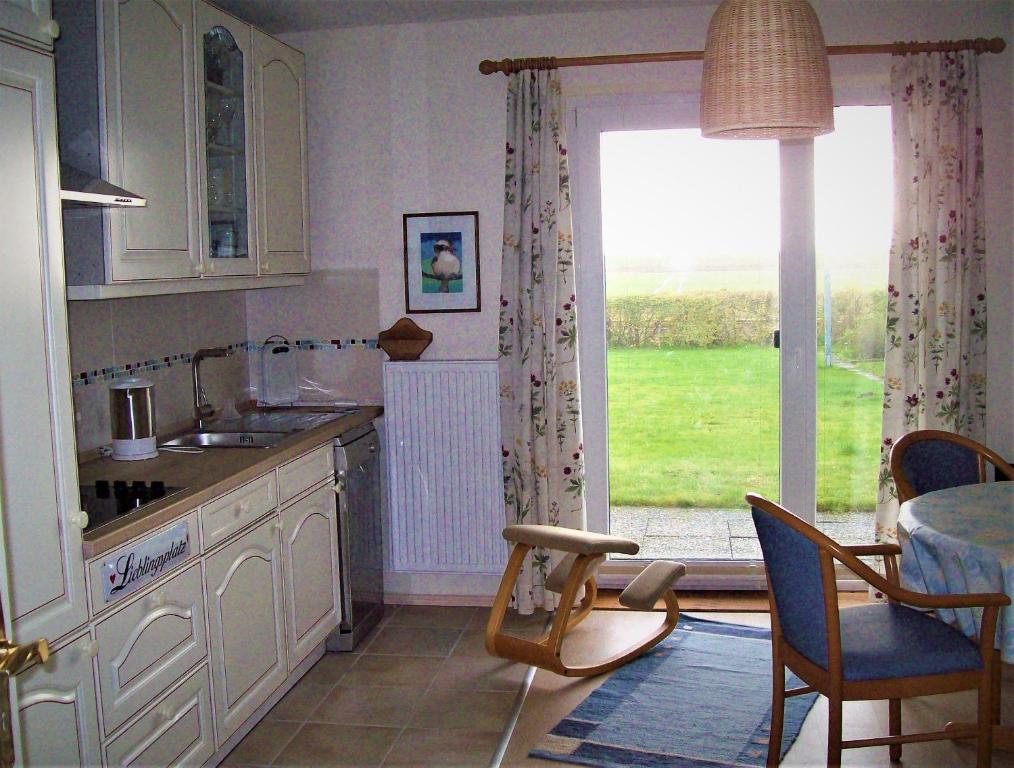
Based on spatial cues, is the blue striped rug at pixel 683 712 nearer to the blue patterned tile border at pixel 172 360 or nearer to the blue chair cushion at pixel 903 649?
the blue chair cushion at pixel 903 649

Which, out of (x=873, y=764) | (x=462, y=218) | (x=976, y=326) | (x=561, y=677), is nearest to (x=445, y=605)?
(x=561, y=677)

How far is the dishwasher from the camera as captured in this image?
12.7ft

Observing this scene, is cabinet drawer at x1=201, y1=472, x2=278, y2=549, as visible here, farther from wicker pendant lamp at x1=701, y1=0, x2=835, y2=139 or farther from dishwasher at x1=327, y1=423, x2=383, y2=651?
wicker pendant lamp at x1=701, y1=0, x2=835, y2=139

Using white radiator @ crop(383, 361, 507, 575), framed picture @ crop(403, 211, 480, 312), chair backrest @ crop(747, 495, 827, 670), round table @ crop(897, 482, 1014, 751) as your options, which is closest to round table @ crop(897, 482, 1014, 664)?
round table @ crop(897, 482, 1014, 751)

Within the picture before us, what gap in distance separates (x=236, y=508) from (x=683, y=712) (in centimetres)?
154

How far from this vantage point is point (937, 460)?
11.3 feet

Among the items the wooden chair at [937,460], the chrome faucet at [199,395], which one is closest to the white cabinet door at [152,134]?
the chrome faucet at [199,395]

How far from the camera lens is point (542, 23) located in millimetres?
4156

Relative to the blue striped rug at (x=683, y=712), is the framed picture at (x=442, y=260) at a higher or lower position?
higher

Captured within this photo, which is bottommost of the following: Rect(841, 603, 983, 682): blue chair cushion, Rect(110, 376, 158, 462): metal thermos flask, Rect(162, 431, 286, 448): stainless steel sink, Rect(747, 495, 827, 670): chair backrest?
Rect(841, 603, 983, 682): blue chair cushion

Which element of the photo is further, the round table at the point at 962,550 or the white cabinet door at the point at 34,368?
the round table at the point at 962,550

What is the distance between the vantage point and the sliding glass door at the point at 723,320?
13.8 ft

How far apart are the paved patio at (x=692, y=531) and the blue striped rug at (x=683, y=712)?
0.59 m

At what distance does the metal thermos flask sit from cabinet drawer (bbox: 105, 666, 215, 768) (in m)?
0.76
